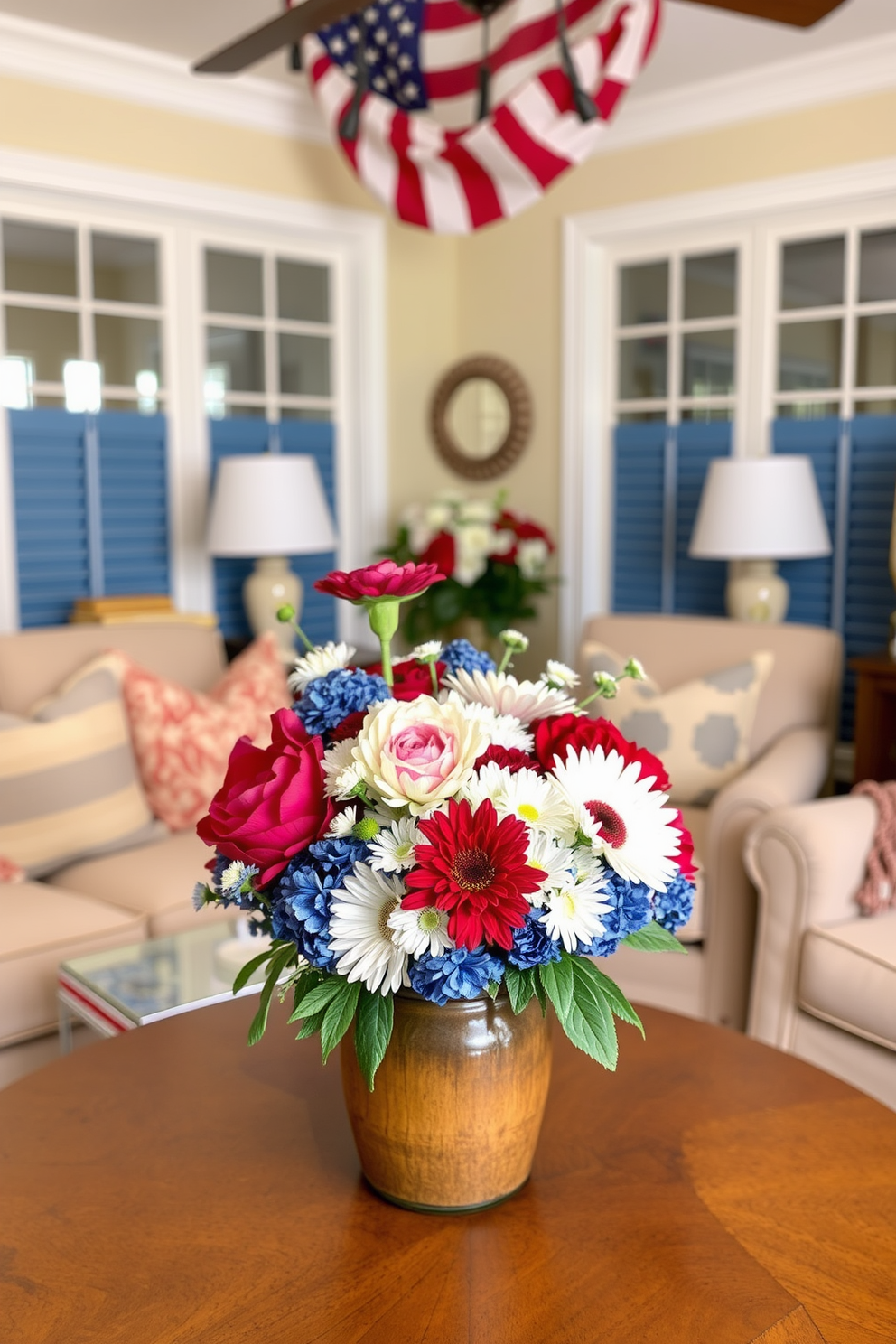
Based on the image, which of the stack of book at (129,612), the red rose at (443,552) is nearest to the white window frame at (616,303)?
the red rose at (443,552)

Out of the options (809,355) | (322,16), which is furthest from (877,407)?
(322,16)

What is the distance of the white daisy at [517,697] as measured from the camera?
111 centimetres

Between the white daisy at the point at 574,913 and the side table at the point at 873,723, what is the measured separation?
Result: 231 cm

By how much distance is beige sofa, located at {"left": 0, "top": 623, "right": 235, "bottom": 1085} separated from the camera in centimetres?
217

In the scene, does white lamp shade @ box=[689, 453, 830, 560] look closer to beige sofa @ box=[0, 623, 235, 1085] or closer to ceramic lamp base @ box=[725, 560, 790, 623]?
ceramic lamp base @ box=[725, 560, 790, 623]

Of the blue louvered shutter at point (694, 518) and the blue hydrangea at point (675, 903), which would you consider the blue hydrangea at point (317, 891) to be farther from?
the blue louvered shutter at point (694, 518)

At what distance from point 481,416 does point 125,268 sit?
1.31m

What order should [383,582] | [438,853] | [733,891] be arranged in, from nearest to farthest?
1. [438,853]
2. [383,582]
3. [733,891]

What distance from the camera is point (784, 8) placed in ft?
6.30

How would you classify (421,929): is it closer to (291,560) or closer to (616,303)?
(291,560)

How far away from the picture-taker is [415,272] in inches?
168

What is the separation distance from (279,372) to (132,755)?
1757 millimetres

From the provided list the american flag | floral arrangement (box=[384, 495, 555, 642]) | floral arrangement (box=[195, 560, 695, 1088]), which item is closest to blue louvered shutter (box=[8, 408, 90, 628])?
floral arrangement (box=[384, 495, 555, 642])

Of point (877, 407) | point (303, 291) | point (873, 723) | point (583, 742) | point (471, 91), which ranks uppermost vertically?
point (471, 91)
